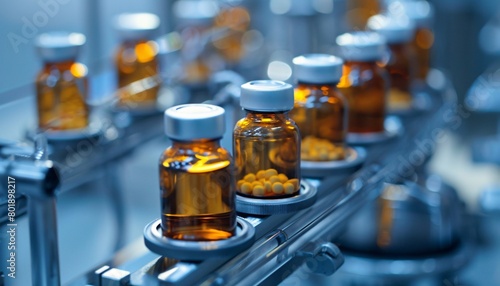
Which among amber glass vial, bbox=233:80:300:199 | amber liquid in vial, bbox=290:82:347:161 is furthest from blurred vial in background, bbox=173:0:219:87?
amber glass vial, bbox=233:80:300:199

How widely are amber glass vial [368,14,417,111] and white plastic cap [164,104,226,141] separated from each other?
49 centimetres

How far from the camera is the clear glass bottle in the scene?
0.82m

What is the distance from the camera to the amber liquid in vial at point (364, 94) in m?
0.94

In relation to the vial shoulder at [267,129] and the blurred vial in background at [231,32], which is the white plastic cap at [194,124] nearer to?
the vial shoulder at [267,129]

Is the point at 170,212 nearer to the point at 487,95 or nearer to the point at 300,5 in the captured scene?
the point at 300,5

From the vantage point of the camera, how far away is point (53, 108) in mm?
908

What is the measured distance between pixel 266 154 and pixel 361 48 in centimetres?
27

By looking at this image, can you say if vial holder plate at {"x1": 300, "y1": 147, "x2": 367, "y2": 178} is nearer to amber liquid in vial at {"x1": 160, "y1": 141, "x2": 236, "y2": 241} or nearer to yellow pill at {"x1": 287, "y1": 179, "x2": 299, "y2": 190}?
yellow pill at {"x1": 287, "y1": 179, "x2": 299, "y2": 190}

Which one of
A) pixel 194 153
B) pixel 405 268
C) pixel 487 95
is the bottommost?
pixel 405 268

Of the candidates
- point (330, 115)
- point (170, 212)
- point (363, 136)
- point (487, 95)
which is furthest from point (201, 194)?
point (487, 95)

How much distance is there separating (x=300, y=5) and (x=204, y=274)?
837 mm

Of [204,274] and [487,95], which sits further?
[487,95]

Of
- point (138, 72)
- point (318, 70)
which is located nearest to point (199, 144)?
point (318, 70)

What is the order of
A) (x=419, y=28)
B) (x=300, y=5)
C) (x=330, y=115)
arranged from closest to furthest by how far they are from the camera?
(x=330, y=115) → (x=419, y=28) → (x=300, y=5)
